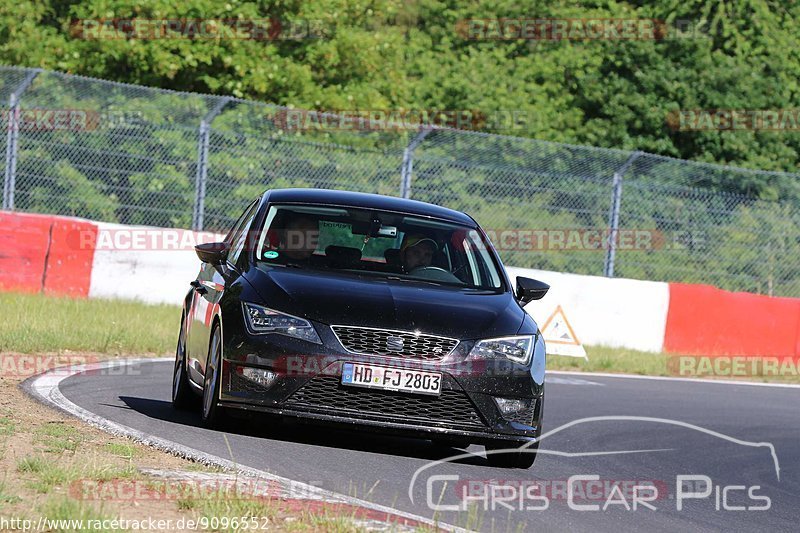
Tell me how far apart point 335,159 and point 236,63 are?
783cm

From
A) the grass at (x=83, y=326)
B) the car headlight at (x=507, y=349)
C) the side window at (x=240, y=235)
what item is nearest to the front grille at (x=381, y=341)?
the car headlight at (x=507, y=349)

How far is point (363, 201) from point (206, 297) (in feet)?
3.88

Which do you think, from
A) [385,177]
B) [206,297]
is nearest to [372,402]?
[206,297]

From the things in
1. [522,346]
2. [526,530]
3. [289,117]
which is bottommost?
[526,530]

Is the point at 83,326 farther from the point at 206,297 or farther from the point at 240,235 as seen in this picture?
the point at 206,297

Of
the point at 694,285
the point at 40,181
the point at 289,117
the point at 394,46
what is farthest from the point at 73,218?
the point at 394,46

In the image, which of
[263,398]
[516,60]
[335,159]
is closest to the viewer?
[263,398]

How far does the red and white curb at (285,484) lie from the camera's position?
616cm

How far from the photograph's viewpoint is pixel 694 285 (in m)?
18.9

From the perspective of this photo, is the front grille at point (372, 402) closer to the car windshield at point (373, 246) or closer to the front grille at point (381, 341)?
the front grille at point (381, 341)

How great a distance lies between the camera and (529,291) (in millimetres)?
9375

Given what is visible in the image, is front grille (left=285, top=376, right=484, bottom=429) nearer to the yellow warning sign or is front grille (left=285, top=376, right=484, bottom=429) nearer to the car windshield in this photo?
the car windshield

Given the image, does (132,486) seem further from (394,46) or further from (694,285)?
(394,46)

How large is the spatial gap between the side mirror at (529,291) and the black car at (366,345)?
0.16m
